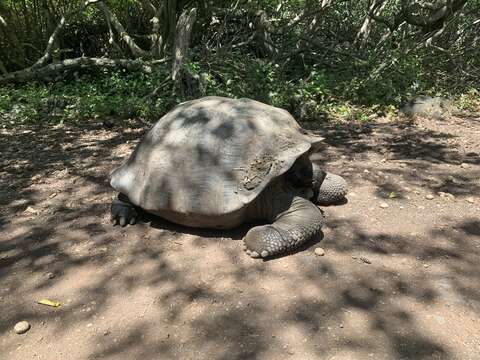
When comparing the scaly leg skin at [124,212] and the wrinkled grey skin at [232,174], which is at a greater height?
the wrinkled grey skin at [232,174]

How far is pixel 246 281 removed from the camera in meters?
2.71

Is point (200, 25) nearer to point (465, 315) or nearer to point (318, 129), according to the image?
point (318, 129)

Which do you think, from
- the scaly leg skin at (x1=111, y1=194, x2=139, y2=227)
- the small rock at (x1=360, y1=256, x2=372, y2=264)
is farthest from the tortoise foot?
the scaly leg skin at (x1=111, y1=194, x2=139, y2=227)

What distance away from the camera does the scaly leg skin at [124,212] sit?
348cm

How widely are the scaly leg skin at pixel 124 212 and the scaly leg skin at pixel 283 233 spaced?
104 centimetres

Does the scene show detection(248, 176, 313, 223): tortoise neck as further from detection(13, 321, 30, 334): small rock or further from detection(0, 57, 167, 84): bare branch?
detection(0, 57, 167, 84): bare branch

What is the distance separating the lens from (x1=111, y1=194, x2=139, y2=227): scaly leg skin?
348 centimetres

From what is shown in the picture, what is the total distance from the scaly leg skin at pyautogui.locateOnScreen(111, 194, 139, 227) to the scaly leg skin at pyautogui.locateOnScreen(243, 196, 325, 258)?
1.04 metres

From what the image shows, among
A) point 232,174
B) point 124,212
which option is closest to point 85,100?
point 124,212

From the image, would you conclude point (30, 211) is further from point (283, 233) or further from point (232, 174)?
point (283, 233)

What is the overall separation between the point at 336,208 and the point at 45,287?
2267mm

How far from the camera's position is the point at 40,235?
11.2 feet

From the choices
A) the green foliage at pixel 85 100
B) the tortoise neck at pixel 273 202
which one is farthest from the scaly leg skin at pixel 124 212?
the green foliage at pixel 85 100

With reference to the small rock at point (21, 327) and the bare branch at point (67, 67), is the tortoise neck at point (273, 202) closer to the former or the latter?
the small rock at point (21, 327)
